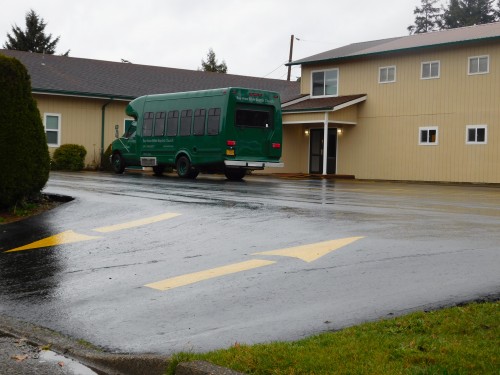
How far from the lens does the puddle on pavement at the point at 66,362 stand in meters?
5.46

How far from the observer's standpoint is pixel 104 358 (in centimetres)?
558

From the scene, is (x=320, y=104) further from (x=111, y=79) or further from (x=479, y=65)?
(x=111, y=79)

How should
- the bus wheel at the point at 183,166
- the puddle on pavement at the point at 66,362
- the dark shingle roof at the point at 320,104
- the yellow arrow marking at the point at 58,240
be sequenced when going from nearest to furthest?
1. the puddle on pavement at the point at 66,362
2. the yellow arrow marking at the point at 58,240
3. the bus wheel at the point at 183,166
4. the dark shingle roof at the point at 320,104

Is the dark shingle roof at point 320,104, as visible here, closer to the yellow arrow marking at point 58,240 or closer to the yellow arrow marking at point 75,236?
the yellow arrow marking at point 75,236

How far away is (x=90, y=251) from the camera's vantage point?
32.3 feet

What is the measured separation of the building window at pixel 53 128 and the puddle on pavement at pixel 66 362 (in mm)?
30334

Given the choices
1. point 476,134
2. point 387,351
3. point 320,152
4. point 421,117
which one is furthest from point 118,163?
point 387,351

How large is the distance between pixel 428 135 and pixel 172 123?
480 inches

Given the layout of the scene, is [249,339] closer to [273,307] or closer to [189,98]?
[273,307]

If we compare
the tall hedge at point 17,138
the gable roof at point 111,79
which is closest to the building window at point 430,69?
the gable roof at point 111,79

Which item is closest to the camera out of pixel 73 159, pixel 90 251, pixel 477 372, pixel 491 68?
pixel 477 372

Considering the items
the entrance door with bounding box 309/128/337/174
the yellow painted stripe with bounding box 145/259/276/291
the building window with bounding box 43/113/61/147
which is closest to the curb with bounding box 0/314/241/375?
the yellow painted stripe with bounding box 145/259/276/291

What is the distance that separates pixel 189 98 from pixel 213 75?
788 inches

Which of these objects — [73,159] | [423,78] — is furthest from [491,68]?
[73,159]
